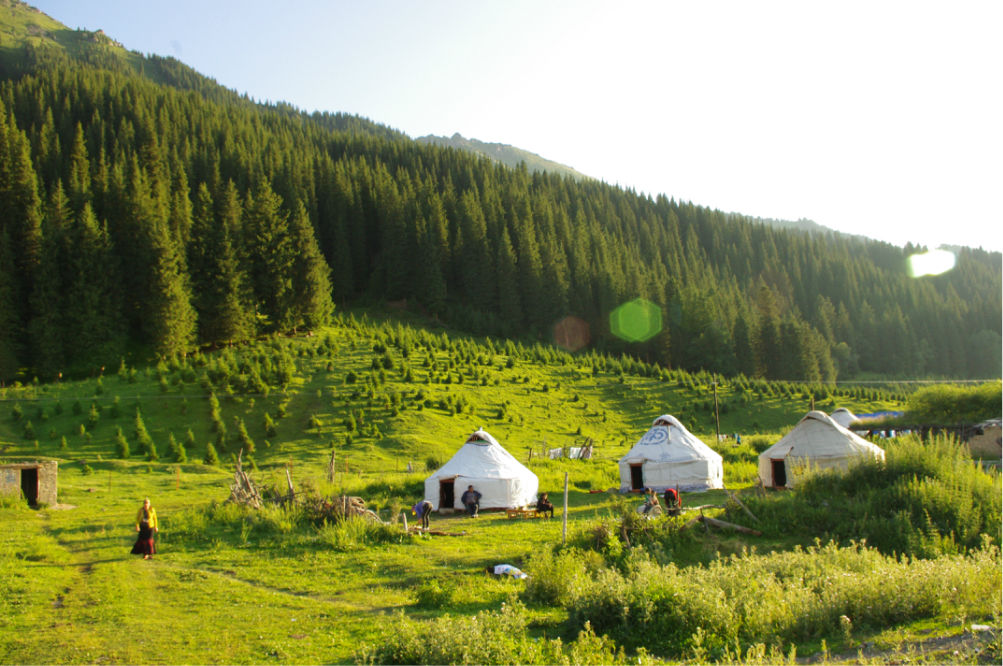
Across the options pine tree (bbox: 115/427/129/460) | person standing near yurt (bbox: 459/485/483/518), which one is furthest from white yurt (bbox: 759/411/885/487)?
pine tree (bbox: 115/427/129/460)

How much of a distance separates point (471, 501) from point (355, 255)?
63.3 meters

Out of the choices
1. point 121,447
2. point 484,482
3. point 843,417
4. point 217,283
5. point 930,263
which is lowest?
point 843,417

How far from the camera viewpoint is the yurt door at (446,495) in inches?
878

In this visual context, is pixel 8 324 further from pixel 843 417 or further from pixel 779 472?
pixel 843 417

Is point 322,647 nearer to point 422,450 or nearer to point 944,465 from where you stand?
point 944,465

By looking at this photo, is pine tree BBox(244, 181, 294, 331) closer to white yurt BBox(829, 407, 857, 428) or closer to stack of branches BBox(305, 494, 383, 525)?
stack of branches BBox(305, 494, 383, 525)

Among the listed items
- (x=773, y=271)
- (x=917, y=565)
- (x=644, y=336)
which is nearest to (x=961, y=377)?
(x=773, y=271)

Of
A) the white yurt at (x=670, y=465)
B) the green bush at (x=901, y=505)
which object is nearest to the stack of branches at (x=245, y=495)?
the green bush at (x=901, y=505)

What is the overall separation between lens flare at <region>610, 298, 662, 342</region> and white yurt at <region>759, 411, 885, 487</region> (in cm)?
4875

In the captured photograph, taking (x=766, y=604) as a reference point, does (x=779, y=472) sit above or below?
below

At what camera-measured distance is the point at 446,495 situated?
22.5m

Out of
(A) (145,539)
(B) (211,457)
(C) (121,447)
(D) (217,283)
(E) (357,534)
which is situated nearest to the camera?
(A) (145,539)

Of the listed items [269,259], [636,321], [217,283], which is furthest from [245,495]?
[636,321]

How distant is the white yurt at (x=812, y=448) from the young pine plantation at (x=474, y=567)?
8.46 ft
